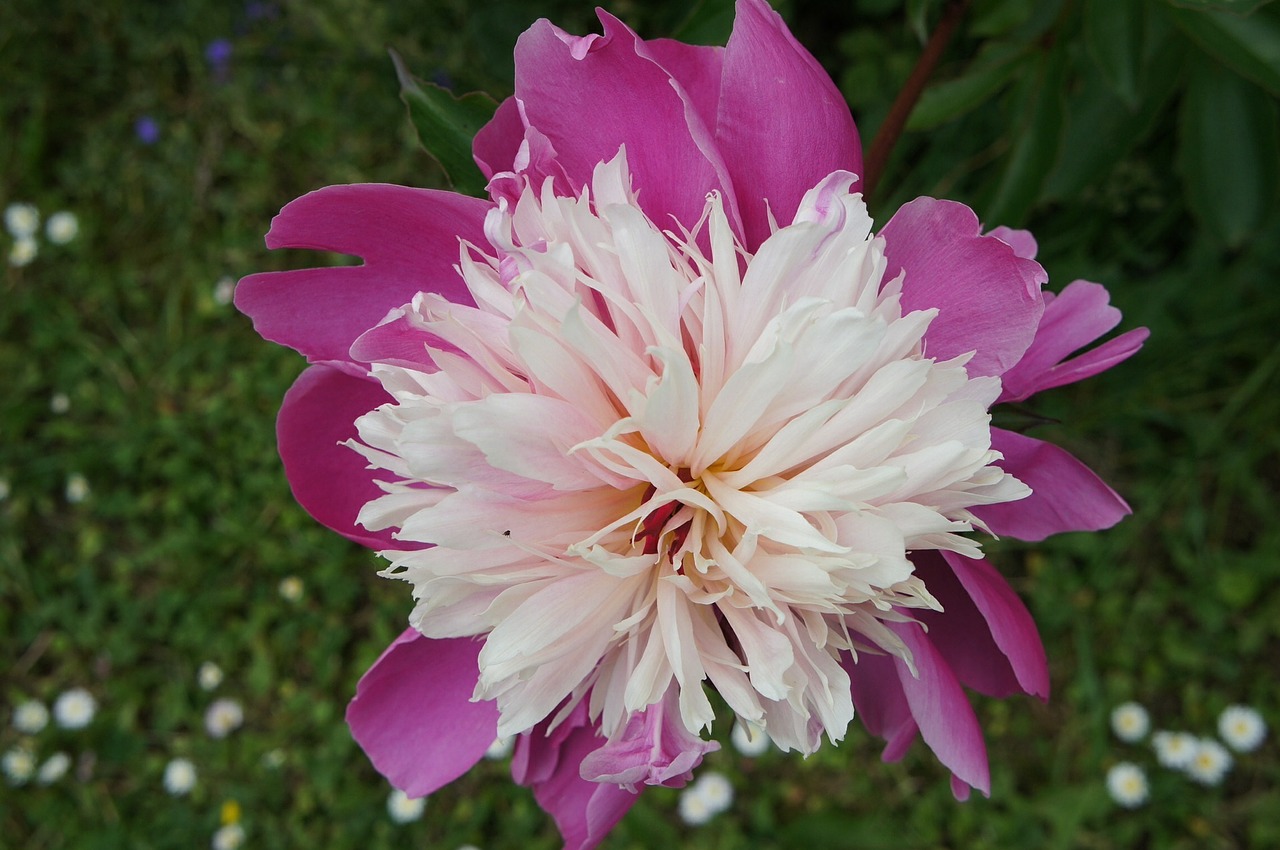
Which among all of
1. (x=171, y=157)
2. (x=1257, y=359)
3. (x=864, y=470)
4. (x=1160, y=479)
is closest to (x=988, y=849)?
(x=1160, y=479)

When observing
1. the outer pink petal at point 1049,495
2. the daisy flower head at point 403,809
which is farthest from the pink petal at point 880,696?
the daisy flower head at point 403,809

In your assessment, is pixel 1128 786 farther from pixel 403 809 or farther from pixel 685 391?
pixel 685 391

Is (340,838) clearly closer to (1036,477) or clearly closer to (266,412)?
(266,412)

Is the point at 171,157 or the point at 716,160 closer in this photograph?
the point at 716,160

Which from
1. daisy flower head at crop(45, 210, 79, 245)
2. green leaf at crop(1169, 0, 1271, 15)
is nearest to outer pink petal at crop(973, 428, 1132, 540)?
green leaf at crop(1169, 0, 1271, 15)

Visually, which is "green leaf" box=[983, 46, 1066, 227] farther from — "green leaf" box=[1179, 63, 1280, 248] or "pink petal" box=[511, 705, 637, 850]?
"pink petal" box=[511, 705, 637, 850]

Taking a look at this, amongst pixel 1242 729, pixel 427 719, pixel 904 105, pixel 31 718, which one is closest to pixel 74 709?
pixel 31 718
